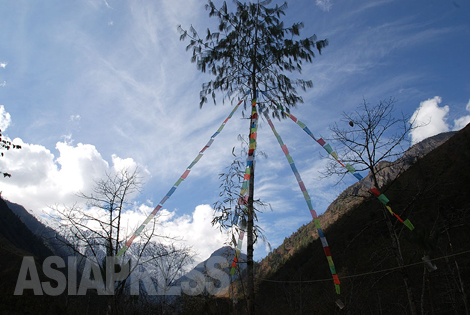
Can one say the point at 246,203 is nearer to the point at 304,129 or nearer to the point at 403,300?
the point at 304,129

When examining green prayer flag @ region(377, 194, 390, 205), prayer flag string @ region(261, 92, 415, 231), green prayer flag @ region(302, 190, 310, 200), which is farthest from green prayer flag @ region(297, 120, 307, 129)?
green prayer flag @ region(377, 194, 390, 205)

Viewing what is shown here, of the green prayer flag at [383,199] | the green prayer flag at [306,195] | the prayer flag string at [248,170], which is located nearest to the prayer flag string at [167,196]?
the prayer flag string at [248,170]

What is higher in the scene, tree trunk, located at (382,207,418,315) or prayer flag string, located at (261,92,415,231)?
prayer flag string, located at (261,92,415,231)

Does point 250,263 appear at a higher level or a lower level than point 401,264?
higher

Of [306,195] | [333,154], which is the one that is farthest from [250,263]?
[333,154]

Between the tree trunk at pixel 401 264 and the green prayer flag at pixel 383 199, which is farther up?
the green prayer flag at pixel 383 199

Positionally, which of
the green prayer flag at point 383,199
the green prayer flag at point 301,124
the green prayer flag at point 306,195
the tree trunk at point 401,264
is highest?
the green prayer flag at point 301,124

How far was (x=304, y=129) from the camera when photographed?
668 centimetres

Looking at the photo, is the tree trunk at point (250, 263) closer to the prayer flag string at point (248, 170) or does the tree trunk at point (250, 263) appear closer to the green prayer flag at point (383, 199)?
the prayer flag string at point (248, 170)

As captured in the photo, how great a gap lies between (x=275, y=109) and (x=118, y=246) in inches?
249

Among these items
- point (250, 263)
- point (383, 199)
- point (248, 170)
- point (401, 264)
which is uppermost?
point (248, 170)

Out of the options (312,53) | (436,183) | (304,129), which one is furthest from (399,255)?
(312,53)

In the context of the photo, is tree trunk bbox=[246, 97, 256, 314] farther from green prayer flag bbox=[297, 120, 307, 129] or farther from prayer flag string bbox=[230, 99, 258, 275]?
green prayer flag bbox=[297, 120, 307, 129]

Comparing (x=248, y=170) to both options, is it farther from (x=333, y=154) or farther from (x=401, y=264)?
(x=401, y=264)
